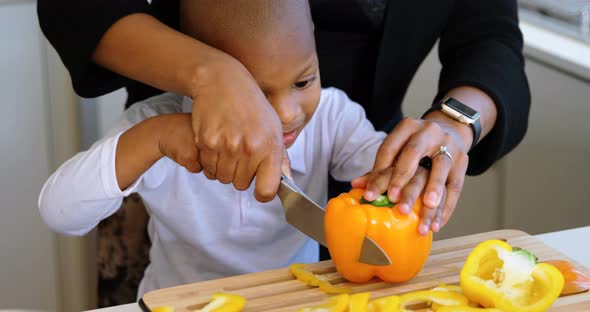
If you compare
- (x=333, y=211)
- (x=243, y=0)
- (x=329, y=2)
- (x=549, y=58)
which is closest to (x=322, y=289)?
(x=333, y=211)

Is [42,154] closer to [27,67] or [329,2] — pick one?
[27,67]

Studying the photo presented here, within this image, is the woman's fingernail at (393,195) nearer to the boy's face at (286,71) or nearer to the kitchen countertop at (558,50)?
the boy's face at (286,71)

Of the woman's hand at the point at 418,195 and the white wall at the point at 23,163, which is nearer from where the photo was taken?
the woman's hand at the point at 418,195

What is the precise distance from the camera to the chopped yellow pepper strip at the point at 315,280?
101cm

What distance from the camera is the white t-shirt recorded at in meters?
1.26

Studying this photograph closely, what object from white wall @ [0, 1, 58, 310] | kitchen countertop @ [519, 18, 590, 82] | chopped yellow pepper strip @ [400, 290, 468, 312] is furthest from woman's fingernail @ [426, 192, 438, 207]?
white wall @ [0, 1, 58, 310]

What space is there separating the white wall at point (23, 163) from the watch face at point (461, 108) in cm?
101

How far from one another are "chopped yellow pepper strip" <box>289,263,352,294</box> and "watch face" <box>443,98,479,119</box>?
31 cm

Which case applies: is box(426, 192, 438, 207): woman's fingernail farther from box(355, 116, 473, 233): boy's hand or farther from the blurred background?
the blurred background

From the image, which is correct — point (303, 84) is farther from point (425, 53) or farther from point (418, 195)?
point (425, 53)

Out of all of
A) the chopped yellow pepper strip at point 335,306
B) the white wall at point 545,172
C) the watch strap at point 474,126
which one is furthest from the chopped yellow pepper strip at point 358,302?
the white wall at point 545,172

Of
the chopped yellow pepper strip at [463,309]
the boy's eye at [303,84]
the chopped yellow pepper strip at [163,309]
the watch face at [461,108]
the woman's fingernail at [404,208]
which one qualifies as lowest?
the chopped yellow pepper strip at [163,309]

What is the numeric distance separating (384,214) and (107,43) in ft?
1.31

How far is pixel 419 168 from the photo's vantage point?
107 centimetres
